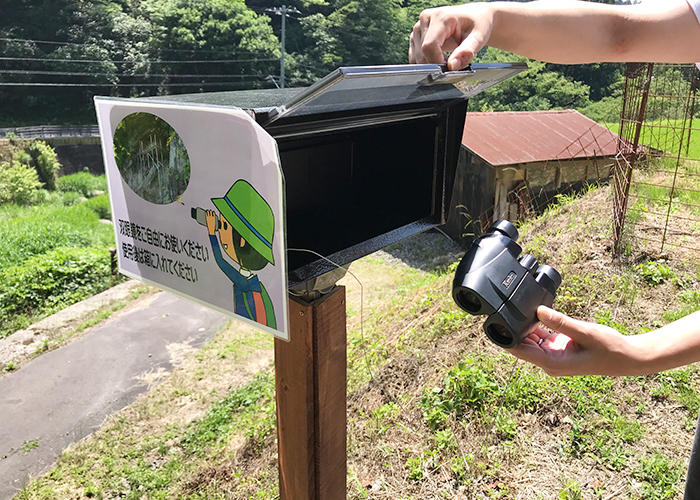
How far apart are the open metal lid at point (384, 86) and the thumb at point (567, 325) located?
0.68 metres

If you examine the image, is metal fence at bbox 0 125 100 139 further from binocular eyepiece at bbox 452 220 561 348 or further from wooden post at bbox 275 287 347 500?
binocular eyepiece at bbox 452 220 561 348

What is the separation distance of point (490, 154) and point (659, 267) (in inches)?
219

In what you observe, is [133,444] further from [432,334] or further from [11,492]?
[432,334]

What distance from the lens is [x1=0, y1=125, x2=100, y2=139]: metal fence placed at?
90.8 feet

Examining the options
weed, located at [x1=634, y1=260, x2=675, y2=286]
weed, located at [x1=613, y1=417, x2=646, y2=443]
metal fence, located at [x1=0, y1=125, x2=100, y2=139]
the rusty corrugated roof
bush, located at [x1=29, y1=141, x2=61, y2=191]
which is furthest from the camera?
metal fence, located at [x1=0, y1=125, x2=100, y2=139]

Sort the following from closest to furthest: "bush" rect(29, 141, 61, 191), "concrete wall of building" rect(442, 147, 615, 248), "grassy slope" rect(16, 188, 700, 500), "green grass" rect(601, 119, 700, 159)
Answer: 1. "grassy slope" rect(16, 188, 700, 500)
2. "green grass" rect(601, 119, 700, 159)
3. "concrete wall of building" rect(442, 147, 615, 248)
4. "bush" rect(29, 141, 61, 191)

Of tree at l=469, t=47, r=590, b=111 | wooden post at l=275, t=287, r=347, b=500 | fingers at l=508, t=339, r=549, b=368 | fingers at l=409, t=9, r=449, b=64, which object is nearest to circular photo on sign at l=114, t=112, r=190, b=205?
wooden post at l=275, t=287, r=347, b=500

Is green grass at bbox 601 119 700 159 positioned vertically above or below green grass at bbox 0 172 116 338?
above

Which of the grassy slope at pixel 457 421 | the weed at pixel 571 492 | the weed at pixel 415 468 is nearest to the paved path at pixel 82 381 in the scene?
the grassy slope at pixel 457 421

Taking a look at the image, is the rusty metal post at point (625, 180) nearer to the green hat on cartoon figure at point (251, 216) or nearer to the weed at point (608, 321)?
the weed at point (608, 321)

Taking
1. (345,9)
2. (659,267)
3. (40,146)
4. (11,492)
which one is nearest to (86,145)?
(40,146)

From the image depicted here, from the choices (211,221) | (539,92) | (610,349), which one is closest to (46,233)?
(211,221)

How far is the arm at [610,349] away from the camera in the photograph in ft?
3.85

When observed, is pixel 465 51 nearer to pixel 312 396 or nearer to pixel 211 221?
pixel 211 221
